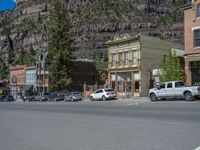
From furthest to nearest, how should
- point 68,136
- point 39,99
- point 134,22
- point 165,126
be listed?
point 134,22 < point 39,99 < point 165,126 < point 68,136

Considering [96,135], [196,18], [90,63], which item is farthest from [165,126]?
[90,63]

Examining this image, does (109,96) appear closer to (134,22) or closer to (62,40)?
(62,40)

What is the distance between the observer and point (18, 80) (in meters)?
102

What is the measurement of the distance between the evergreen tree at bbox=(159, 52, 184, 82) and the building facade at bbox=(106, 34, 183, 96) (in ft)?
28.4

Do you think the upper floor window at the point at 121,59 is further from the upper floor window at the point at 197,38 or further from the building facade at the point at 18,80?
the building facade at the point at 18,80

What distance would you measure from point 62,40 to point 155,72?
24305 mm

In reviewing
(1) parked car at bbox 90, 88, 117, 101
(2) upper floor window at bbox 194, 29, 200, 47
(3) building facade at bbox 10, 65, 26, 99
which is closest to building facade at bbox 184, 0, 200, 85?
(2) upper floor window at bbox 194, 29, 200, 47

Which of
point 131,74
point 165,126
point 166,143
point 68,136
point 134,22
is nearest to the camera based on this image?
point 166,143

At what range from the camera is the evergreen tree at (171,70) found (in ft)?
152

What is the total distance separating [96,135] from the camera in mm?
13625

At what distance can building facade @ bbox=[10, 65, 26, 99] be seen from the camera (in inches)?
3880

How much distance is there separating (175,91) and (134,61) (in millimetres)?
22957

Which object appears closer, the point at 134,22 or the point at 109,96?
the point at 109,96

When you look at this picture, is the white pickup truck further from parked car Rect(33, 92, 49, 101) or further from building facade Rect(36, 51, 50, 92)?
building facade Rect(36, 51, 50, 92)
